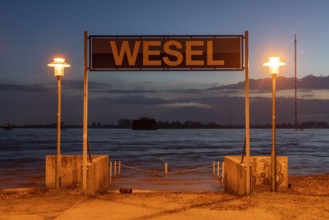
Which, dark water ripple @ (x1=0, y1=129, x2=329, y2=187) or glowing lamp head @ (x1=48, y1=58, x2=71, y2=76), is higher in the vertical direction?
glowing lamp head @ (x1=48, y1=58, x2=71, y2=76)

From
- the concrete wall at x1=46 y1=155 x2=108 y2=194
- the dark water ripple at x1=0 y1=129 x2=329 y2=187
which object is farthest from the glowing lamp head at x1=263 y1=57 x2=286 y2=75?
the dark water ripple at x1=0 y1=129 x2=329 y2=187

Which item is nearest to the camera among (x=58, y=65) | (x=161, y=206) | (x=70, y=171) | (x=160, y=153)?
(x=161, y=206)

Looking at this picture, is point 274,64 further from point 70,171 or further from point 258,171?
point 70,171

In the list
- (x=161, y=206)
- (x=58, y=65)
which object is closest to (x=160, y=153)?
(x=58, y=65)

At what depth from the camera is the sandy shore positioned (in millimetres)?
10484

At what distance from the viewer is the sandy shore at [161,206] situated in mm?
10484

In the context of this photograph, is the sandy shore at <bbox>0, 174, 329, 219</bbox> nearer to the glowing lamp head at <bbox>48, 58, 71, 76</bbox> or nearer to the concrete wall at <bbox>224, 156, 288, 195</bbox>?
the concrete wall at <bbox>224, 156, 288, 195</bbox>

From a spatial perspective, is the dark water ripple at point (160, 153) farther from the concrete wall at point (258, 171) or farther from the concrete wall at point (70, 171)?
the concrete wall at point (258, 171)

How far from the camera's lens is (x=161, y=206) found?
11633 mm

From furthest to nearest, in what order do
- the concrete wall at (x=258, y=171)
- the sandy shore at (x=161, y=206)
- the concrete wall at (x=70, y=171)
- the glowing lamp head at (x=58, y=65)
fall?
the concrete wall at (x=70, y=171)
the glowing lamp head at (x=58, y=65)
the concrete wall at (x=258, y=171)
the sandy shore at (x=161, y=206)

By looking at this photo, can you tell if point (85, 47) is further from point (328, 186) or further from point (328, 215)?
point (328, 186)

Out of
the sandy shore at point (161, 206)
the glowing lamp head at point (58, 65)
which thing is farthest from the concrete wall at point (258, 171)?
the glowing lamp head at point (58, 65)

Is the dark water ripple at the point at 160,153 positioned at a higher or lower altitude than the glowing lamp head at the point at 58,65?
lower

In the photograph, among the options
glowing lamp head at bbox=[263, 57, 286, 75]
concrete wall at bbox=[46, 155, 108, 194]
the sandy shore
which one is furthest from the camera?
concrete wall at bbox=[46, 155, 108, 194]
